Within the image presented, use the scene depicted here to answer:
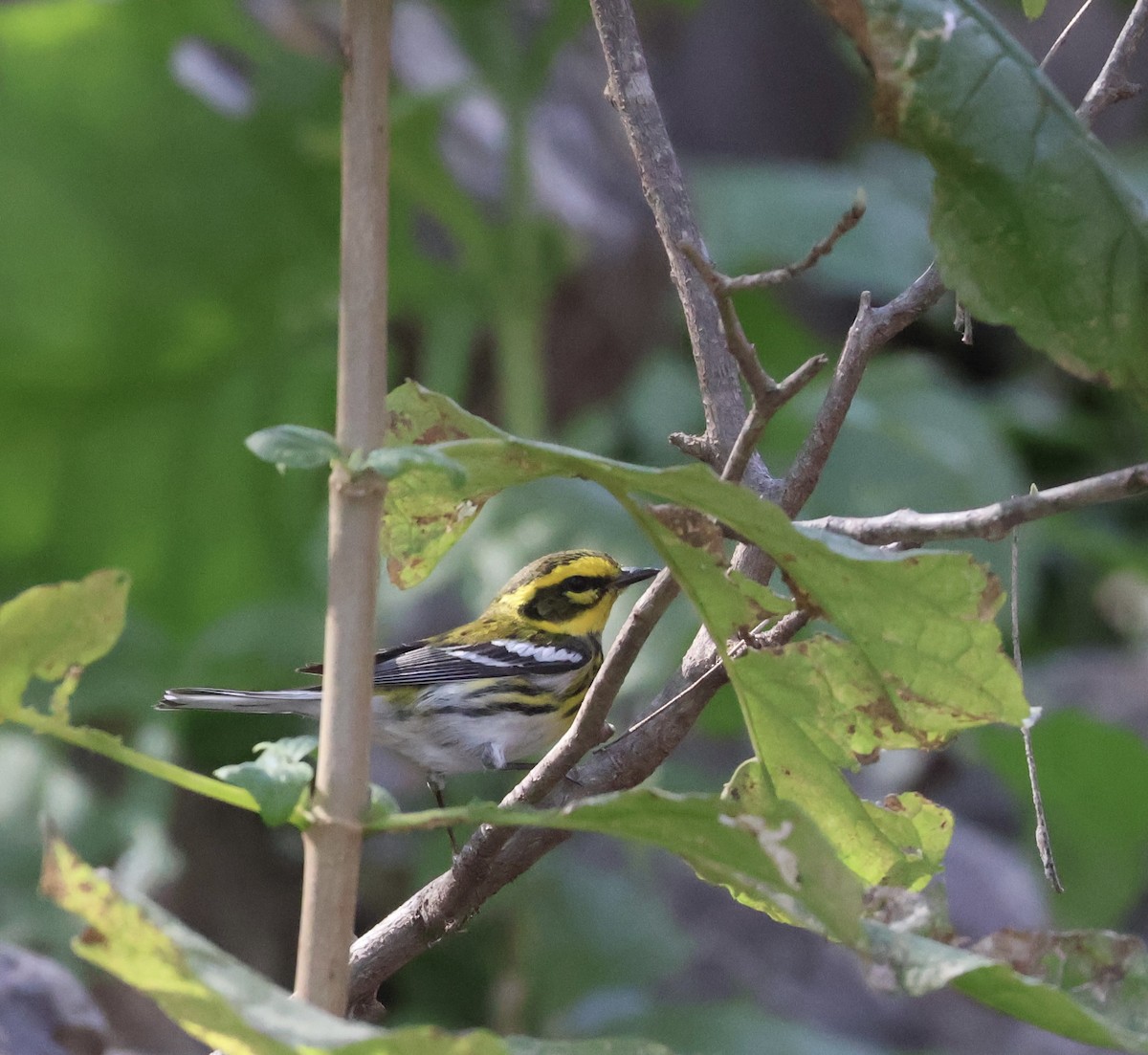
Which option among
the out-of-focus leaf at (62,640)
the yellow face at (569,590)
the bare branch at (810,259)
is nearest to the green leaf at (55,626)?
the out-of-focus leaf at (62,640)

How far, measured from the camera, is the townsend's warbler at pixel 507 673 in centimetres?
205

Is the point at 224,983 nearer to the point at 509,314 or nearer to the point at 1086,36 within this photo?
the point at 509,314

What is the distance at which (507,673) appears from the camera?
2.19 m

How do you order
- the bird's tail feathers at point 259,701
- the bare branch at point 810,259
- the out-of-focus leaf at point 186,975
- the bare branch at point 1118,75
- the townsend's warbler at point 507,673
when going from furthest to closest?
the townsend's warbler at point 507,673 < the bird's tail feathers at point 259,701 < the bare branch at point 1118,75 < the bare branch at point 810,259 < the out-of-focus leaf at point 186,975

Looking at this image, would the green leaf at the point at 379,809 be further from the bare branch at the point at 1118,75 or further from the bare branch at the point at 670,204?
the bare branch at the point at 1118,75

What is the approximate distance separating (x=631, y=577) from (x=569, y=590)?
0.12 metres

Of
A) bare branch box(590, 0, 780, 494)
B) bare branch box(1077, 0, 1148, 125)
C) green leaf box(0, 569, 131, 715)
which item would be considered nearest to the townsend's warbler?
bare branch box(590, 0, 780, 494)

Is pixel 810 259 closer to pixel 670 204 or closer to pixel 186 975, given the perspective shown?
pixel 670 204

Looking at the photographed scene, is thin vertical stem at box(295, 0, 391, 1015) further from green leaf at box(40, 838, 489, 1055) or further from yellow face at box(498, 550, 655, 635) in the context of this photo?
yellow face at box(498, 550, 655, 635)

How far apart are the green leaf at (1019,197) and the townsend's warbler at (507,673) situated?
1.41 metres

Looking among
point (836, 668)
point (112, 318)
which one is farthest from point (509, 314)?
point (836, 668)

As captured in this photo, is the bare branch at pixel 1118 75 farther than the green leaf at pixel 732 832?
Yes

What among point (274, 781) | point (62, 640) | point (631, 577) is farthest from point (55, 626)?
point (631, 577)

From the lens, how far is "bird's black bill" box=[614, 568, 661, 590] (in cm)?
209
